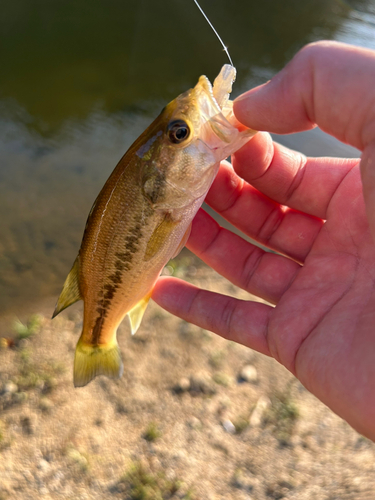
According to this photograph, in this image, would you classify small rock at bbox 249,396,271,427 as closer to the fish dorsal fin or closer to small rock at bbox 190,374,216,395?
small rock at bbox 190,374,216,395

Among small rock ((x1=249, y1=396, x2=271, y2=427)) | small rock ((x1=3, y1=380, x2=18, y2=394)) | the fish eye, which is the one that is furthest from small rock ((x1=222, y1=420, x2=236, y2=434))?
the fish eye

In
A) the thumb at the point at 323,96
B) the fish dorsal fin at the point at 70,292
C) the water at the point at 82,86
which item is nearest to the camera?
the thumb at the point at 323,96

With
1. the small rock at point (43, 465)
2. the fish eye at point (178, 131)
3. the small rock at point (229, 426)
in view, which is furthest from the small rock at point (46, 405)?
the fish eye at point (178, 131)

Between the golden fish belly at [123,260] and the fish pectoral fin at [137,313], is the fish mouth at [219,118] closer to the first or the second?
the golden fish belly at [123,260]

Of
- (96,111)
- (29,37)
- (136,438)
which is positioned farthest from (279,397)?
(29,37)

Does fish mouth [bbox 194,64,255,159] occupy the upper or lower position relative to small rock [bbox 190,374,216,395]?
upper

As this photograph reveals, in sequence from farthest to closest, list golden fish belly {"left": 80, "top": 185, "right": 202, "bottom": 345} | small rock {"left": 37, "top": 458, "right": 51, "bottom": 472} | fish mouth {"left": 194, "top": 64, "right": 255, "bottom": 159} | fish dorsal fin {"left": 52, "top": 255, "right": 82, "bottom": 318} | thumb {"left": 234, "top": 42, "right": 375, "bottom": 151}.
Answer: small rock {"left": 37, "top": 458, "right": 51, "bottom": 472} → fish dorsal fin {"left": 52, "top": 255, "right": 82, "bottom": 318} → golden fish belly {"left": 80, "top": 185, "right": 202, "bottom": 345} → fish mouth {"left": 194, "top": 64, "right": 255, "bottom": 159} → thumb {"left": 234, "top": 42, "right": 375, "bottom": 151}

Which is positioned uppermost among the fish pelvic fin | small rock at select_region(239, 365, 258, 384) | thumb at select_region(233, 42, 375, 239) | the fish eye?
thumb at select_region(233, 42, 375, 239)
